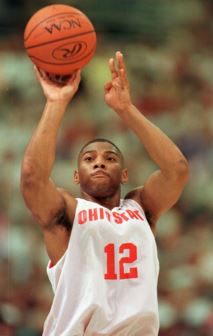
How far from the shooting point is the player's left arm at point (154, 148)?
10.1 feet

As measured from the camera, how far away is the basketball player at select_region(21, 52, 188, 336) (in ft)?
9.26

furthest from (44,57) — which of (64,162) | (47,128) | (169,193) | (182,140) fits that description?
(182,140)

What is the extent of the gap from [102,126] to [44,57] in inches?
72.7

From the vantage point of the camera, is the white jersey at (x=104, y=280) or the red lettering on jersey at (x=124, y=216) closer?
the white jersey at (x=104, y=280)

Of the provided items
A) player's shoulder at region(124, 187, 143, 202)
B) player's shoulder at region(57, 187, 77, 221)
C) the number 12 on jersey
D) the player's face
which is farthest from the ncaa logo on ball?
the number 12 on jersey

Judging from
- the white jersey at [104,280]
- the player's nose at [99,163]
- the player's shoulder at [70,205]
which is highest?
the player's nose at [99,163]

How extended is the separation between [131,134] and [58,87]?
1865mm

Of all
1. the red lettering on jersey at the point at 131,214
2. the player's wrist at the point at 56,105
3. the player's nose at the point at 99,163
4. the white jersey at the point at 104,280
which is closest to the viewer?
the white jersey at the point at 104,280

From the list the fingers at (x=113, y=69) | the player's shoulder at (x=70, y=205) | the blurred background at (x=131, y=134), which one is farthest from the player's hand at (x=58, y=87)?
the blurred background at (x=131, y=134)

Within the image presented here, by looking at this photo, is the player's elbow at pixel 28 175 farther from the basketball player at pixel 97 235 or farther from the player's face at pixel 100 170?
the player's face at pixel 100 170

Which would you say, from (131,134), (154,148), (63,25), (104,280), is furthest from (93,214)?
(131,134)

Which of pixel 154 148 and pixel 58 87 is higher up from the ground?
pixel 58 87

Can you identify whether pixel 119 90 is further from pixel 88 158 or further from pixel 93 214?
pixel 93 214

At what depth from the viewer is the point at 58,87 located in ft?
9.95
